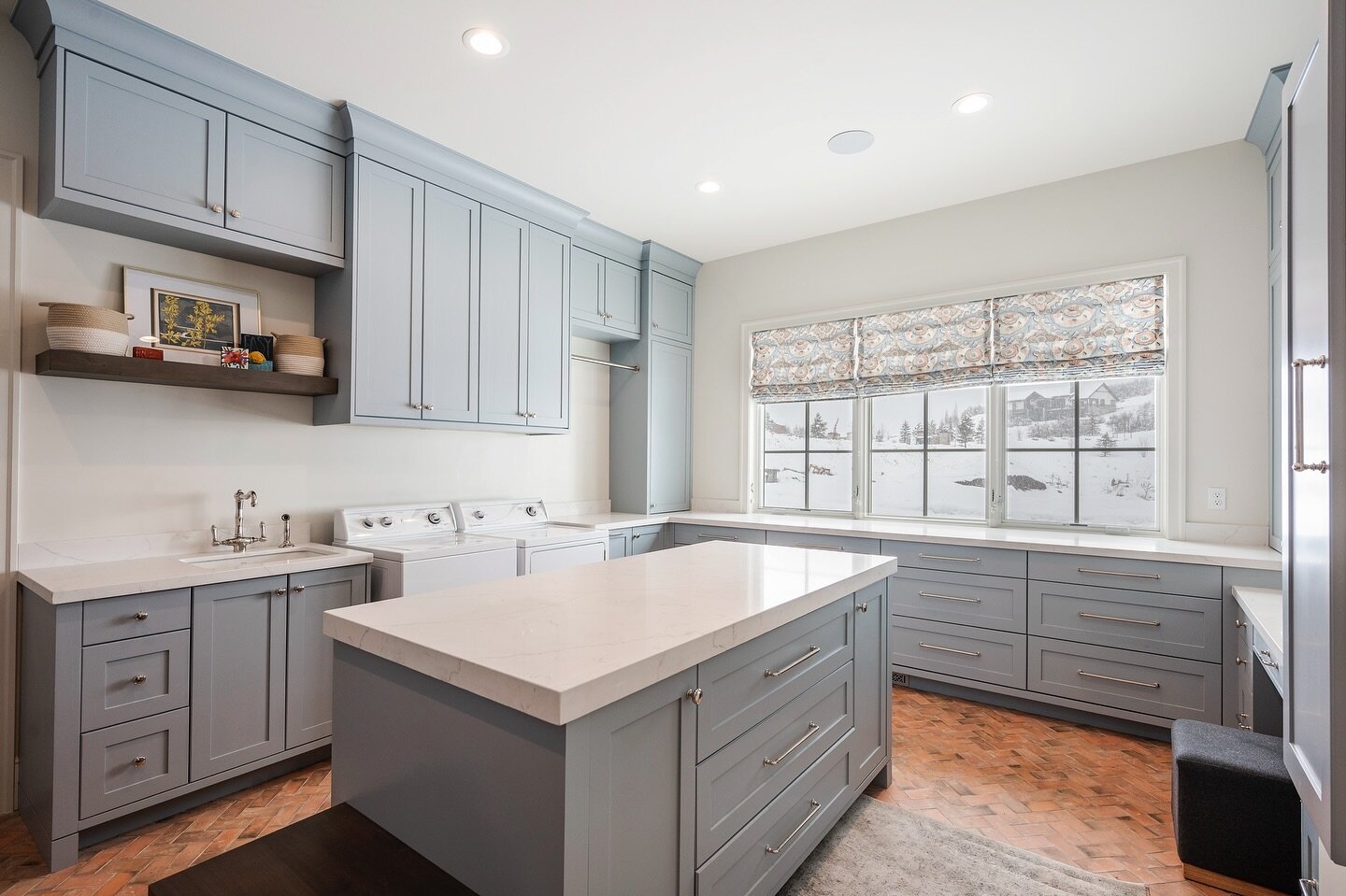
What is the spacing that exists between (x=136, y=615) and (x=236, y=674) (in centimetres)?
40

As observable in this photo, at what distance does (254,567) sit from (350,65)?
6.33ft

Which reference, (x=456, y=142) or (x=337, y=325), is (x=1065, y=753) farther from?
(x=456, y=142)

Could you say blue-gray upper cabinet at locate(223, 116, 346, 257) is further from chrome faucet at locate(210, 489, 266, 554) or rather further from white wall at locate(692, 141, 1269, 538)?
white wall at locate(692, 141, 1269, 538)

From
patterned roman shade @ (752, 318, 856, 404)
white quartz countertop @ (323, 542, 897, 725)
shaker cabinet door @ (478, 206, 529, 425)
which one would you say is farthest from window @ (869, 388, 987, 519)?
shaker cabinet door @ (478, 206, 529, 425)

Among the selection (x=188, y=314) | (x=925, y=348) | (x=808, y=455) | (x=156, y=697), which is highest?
(x=925, y=348)

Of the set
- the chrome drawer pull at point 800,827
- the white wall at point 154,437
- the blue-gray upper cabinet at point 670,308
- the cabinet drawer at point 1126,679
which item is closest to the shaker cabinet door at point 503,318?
the white wall at point 154,437

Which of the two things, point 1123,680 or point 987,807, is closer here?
point 987,807

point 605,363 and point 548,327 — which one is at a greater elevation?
point 548,327

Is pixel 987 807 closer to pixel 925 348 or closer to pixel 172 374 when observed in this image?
pixel 925 348

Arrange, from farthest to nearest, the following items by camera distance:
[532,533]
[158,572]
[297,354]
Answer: [532,533]
[297,354]
[158,572]

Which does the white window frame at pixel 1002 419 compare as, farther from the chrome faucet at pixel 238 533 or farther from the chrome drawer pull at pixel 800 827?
the chrome faucet at pixel 238 533

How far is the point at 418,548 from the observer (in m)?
2.94

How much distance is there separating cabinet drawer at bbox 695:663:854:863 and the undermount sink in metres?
1.92

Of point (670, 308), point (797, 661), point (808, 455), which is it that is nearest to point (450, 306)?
point (670, 308)
